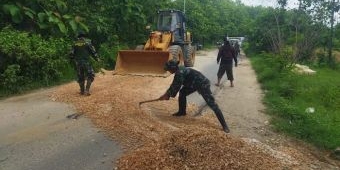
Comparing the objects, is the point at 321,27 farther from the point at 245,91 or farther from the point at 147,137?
the point at 147,137

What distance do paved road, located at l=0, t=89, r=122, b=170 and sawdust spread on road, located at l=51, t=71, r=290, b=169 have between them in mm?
315

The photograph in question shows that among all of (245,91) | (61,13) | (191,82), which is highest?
(61,13)

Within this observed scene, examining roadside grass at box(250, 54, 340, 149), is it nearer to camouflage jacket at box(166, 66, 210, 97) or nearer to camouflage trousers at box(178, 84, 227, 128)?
camouflage trousers at box(178, 84, 227, 128)

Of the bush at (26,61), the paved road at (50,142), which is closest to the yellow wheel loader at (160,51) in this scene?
the bush at (26,61)

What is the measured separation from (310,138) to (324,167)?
164cm

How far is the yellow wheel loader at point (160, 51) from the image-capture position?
16.2 meters

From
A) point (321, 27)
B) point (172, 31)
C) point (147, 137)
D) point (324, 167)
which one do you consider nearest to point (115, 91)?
point (147, 137)

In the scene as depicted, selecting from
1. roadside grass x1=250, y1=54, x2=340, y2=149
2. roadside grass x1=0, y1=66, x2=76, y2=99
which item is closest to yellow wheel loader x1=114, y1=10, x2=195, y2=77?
roadside grass x1=0, y1=66, x2=76, y2=99

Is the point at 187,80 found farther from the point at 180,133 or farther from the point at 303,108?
the point at 303,108

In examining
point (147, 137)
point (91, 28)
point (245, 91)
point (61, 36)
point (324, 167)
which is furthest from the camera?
point (91, 28)

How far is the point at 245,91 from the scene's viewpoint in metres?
14.7

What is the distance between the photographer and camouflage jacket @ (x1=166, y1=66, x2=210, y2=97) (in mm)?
8797

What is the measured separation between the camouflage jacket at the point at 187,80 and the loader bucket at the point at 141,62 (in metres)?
6.92

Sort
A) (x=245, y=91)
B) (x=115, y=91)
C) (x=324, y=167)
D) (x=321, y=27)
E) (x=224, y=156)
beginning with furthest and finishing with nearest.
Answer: (x=321, y=27), (x=245, y=91), (x=115, y=91), (x=324, y=167), (x=224, y=156)
